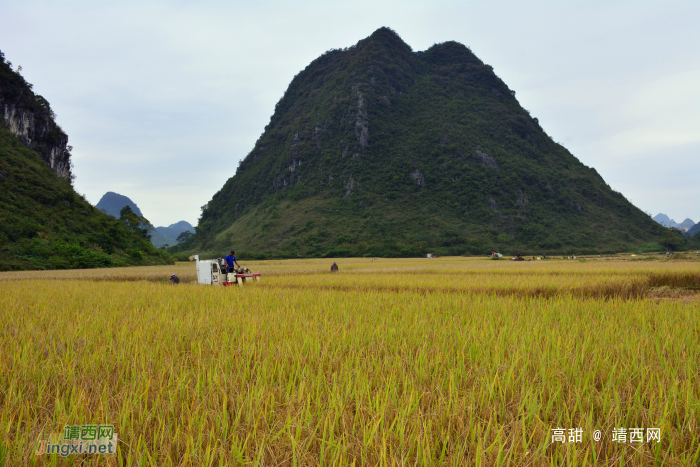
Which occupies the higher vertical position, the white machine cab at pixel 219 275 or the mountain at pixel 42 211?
the mountain at pixel 42 211

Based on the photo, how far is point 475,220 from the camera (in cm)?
8069

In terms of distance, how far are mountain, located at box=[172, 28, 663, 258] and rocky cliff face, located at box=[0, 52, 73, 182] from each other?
1261 inches

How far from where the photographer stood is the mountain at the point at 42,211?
26219mm

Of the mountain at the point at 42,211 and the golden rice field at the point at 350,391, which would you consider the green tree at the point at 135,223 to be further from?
the golden rice field at the point at 350,391

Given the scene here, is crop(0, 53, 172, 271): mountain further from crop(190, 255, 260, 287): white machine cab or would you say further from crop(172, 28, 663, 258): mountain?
crop(172, 28, 663, 258): mountain

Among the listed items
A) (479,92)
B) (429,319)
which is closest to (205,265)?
(429,319)

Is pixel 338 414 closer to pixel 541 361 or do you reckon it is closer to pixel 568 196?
pixel 541 361

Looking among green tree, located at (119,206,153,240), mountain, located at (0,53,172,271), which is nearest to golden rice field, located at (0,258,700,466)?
mountain, located at (0,53,172,271)

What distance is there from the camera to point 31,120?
1780 inches

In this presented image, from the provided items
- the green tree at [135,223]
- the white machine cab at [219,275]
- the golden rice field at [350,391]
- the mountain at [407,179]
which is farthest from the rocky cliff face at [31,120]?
the golden rice field at [350,391]

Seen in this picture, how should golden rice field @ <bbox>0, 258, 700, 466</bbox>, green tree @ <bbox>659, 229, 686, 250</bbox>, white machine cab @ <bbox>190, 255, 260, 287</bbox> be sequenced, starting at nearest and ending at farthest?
golden rice field @ <bbox>0, 258, 700, 466</bbox> < white machine cab @ <bbox>190, 255, 260, 287</bbox> < green tree @ <bbox>659, 229, 686, 250</bbox>

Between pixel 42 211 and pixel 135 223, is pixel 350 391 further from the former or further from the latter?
pixel 135 223

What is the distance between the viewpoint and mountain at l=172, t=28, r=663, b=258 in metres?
73.6

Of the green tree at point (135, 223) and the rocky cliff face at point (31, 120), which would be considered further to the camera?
the rocky cliff face at point (31, 120)
